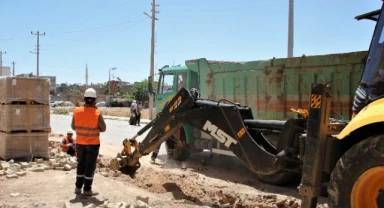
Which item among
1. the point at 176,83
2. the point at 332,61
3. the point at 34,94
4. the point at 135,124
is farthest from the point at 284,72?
the point at 135,124

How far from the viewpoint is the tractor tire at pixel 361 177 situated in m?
3.24

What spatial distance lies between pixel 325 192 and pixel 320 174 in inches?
7.9

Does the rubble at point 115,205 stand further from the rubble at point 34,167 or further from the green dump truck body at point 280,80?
the green dump truck body at point 280,80

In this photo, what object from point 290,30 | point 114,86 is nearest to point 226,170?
point 290,30

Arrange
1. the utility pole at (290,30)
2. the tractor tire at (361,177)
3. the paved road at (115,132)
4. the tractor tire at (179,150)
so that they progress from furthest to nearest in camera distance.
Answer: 1. the utility pole at (290,30)
2. the paved road at (115,132)
3. the tractor tire at (179,150)
4. the tractor tire at (361,177)

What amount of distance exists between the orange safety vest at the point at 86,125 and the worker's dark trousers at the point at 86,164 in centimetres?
10

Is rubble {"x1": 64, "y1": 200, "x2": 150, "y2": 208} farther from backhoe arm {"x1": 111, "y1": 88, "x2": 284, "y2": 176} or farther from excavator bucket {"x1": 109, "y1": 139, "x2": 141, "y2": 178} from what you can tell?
excavator bucket {"x1": 109, "y1": 139, "x2": 141, "y2": 178}

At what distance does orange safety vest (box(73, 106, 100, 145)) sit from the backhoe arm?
1.09 m

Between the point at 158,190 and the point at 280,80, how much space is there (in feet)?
11.4

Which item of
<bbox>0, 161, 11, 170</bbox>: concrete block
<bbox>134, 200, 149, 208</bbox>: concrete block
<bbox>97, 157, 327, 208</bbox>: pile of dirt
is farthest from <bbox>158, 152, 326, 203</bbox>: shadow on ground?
<bbox>0, 161, 11, 170</bbox>: concrete block

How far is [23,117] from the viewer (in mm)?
9109

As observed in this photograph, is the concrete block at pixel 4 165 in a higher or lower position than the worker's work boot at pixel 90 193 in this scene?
higher

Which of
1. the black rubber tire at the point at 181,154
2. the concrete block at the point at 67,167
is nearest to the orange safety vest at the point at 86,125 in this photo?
the concrete block at the point at 67,167

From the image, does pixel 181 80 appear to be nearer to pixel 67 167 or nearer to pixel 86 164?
pixel 67 167
